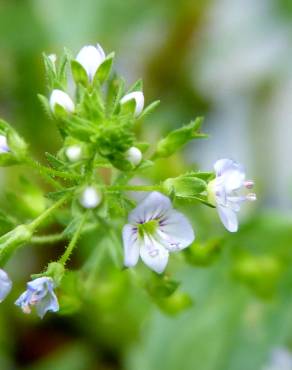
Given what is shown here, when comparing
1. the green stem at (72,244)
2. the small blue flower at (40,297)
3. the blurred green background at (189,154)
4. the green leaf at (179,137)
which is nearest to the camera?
the small blue flower at (40,297)

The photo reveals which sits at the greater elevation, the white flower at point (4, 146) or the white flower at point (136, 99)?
the white flower at point (136, 99)

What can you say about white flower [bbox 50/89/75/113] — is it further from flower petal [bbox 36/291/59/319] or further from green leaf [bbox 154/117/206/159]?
flower petal [bbox 36/291/59/319]

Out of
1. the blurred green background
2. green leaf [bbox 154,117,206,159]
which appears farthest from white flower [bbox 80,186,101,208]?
the blurred green background

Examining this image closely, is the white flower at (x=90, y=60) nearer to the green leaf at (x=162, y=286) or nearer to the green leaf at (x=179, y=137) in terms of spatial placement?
the green leaf at (x=179, y=137)

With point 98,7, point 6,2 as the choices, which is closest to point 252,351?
point 98,7

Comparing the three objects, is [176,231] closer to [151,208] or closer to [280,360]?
[151,208]

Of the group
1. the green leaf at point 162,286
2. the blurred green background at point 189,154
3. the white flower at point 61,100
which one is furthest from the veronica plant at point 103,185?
the blurred green background at point 189,154

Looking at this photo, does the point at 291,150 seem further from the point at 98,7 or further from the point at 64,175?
the point at 64,175
